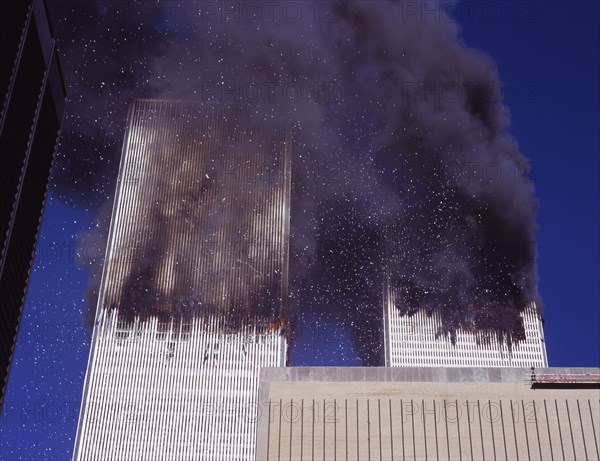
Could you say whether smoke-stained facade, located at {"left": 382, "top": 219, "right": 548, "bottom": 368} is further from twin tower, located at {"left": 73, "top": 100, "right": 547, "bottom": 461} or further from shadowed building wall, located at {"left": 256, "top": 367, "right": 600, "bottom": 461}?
shadowed building wall, located at {"left": 256, "top": 367, "right": 600, "bottom": 461}

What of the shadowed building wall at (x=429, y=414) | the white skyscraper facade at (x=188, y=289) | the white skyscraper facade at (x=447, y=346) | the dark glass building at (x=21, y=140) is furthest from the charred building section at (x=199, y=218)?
the shadowed building wall at (x=429, y=414)

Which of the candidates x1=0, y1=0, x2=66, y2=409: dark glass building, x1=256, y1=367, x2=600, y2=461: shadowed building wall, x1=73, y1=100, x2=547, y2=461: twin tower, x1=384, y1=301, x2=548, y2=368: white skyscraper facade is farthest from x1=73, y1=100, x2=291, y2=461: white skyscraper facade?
x1=256, y1=367, x2=600, y2=461: shadowed building wall

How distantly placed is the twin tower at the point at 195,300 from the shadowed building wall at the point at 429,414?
94.5 m

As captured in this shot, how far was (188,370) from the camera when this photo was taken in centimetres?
14850

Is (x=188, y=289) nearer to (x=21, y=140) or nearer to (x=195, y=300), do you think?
(x=195, y=300)

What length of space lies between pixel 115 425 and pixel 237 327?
2832 centimetres

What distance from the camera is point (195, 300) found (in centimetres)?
15400

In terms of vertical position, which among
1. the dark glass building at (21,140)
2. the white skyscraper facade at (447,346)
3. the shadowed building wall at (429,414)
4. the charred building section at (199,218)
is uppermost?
the charred building section at (199,218)

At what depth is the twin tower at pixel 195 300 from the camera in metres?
141

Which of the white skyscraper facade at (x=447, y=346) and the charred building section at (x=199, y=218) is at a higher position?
the charred building section at (x=199, y=218)

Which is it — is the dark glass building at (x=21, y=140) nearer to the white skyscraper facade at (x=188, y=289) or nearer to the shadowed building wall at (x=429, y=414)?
the shadowed building wall at (x=429, y=414)

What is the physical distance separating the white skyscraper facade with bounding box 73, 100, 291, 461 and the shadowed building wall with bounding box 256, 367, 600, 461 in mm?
94550

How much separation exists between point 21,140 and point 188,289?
3077 inches

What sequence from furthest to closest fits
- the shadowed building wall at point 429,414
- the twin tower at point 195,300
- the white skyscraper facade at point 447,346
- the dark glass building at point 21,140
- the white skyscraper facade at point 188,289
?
the white skyscraper facade at point 447,346
the twin tower at point 195,300
the white skyscraper facade at point 188,289
the dark glass building at point 21,140
the shadowed building wall at point 429,414
